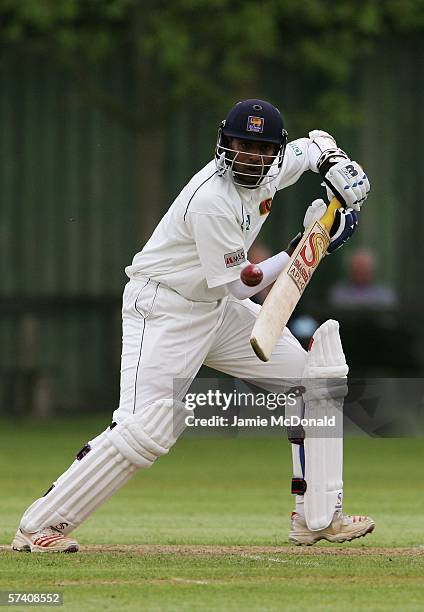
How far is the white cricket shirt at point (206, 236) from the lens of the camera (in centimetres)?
585

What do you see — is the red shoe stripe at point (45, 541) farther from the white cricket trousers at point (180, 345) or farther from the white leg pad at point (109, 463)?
the white cricket trousers at point (180, 345)

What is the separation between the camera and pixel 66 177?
564 inches

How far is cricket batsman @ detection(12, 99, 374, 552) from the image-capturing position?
19.2 ft

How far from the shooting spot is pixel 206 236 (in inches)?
230

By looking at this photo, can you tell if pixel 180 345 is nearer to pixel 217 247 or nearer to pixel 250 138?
pixel 217 247

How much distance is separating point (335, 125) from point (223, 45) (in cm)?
137

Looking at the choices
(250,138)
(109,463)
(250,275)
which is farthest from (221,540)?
(250,138)

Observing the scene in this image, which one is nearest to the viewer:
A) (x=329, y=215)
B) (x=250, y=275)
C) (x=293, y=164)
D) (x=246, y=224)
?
(x=250, y=275)

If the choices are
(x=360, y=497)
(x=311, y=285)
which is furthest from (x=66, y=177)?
(x=360, y=497)

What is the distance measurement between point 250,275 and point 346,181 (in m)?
0.66

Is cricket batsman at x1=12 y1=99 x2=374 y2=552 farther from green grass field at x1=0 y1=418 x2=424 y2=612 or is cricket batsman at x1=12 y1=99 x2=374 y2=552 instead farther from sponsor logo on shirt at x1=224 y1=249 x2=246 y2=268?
green grass field at x1=0 y1=418 x2=424 y2=612

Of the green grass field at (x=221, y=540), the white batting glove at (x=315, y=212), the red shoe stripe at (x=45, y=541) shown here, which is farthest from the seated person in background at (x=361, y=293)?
the red shoe stripe at (x=45, y=541)

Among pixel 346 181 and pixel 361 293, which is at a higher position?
pixel 346 181

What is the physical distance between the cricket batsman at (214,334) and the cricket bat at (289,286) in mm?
49
